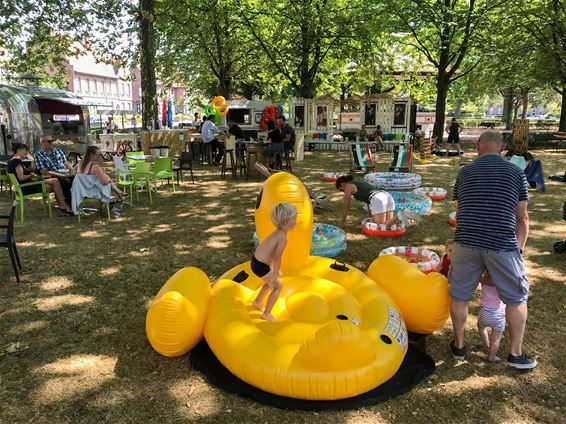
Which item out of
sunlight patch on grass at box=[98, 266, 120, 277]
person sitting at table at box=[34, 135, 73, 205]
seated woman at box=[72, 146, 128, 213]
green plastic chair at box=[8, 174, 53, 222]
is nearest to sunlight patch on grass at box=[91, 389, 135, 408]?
sunlight patch on grass at box=[98, 266, 120, 277]

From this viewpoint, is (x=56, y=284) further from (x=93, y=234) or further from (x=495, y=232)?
(x=495, y=232)

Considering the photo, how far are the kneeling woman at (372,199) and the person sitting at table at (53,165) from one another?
17.8 feet

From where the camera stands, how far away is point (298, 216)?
4.29m

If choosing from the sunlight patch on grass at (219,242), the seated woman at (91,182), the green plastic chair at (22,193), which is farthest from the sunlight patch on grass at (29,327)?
the green plastic chair at (22,193)

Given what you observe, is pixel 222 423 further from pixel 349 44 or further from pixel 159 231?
pixel 349 44

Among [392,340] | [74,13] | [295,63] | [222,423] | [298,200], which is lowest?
[222,423]

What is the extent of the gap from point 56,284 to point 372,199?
15.7 feet

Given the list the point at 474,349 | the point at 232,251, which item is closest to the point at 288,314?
the point at 474,349

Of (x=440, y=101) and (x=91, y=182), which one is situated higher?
(x=440, y=101)

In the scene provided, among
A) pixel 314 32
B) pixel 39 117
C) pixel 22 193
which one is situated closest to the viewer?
pixel 22 193

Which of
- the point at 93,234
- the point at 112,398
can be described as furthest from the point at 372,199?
the point at 112,398

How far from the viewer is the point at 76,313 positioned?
180 inches

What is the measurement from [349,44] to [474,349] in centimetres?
1833

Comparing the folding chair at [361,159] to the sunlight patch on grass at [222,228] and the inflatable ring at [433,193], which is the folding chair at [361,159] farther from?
the sunlight patch on grass at [222,228]
